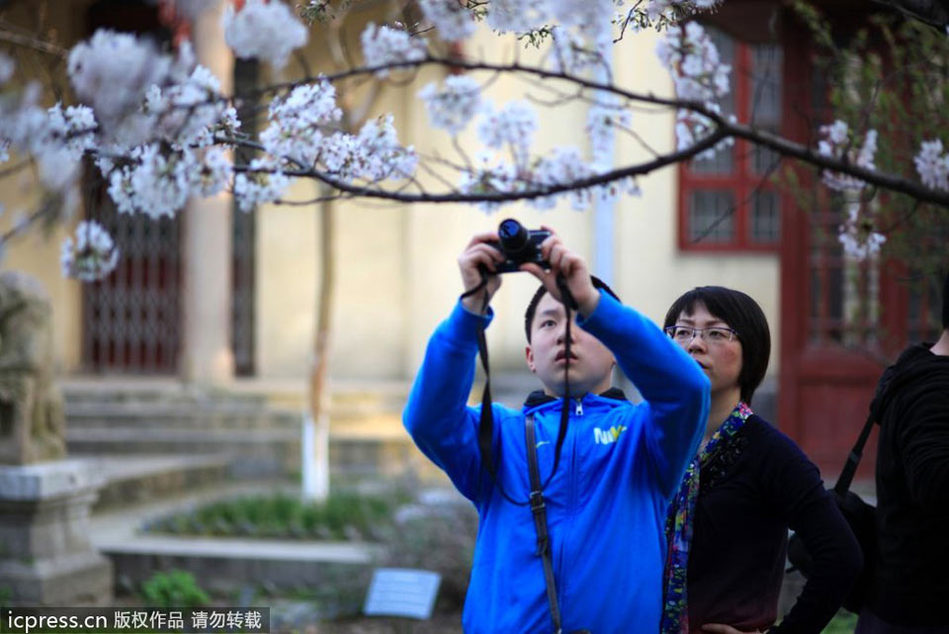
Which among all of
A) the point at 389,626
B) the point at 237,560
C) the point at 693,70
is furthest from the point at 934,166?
the point at 237,560

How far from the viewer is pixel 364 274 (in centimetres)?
1386

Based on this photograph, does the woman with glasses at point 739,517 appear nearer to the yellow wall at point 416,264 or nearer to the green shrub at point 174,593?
the green shrub at point 174,593

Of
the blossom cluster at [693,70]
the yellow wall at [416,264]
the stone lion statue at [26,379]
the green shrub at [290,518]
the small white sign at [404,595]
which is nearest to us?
the blossom cluster at [693,70]

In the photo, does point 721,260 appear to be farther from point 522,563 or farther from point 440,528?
point 522,563

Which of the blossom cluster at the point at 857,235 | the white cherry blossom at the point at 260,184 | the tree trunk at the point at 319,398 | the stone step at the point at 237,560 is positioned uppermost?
the white cherry blossom at the point at 260,184

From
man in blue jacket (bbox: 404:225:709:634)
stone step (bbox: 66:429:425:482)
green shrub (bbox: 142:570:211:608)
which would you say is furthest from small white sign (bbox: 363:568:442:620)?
stone step (bbox: 66:429:425:482)

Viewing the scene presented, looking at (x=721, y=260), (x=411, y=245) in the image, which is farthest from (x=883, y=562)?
(x=411, y=245)

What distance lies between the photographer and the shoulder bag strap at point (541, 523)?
97.6 inches

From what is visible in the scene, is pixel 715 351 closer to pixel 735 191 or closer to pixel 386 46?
pixel 386 46

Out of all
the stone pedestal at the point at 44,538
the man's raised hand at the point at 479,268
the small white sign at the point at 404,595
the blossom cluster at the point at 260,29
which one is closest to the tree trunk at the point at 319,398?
the stone pedestal at the point at 44,538

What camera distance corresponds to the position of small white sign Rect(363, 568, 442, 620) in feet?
18.9

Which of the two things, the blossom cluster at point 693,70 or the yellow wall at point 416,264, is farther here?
the yellow wall at point 416,264

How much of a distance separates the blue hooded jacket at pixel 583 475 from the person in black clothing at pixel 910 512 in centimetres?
65

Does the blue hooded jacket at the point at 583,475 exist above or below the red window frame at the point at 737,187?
below
